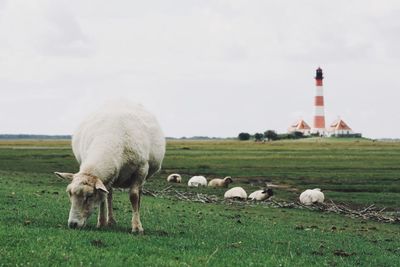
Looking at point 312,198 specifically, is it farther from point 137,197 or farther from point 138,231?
point 138,231

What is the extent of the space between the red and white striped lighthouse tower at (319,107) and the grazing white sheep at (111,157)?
14701cm

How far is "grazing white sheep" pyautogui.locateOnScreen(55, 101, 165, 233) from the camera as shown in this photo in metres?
13.3

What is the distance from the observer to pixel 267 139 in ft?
614

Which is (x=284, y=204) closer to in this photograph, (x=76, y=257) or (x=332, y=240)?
(x=332, y=240)

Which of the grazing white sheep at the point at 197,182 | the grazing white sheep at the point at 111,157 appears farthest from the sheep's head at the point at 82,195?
the grazing white sheep at the point at 197,182

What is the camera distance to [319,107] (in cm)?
16000

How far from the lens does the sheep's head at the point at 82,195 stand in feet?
43.1

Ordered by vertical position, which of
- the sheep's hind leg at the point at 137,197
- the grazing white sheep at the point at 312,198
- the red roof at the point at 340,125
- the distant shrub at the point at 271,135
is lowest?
the grazing white sheep at the point at 312,198

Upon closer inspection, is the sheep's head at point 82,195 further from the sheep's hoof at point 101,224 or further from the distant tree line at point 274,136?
the distant tree line at point 274,136

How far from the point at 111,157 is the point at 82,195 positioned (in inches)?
55.9

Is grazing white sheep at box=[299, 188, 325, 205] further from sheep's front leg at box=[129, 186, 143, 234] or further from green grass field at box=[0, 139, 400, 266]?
sheep's front leg at box=[129, 186, 143, 234]

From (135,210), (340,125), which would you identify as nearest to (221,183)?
(135,210)

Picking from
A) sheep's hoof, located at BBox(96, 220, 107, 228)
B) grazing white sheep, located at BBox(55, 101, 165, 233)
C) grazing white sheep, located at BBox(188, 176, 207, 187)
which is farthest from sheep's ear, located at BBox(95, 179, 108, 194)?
grazing white sheep, located at BBox(188, 176, 207, 187)

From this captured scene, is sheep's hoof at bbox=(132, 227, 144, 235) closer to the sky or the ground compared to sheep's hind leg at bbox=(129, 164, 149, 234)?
closer to the ground
